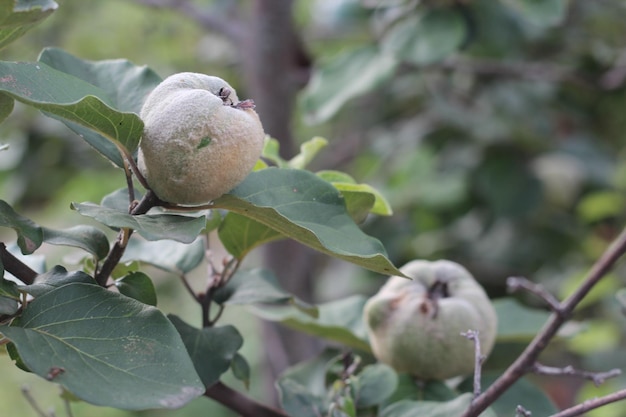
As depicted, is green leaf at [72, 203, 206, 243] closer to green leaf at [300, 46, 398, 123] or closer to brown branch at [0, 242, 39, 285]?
brown branch at [0, 242, 39, 285]

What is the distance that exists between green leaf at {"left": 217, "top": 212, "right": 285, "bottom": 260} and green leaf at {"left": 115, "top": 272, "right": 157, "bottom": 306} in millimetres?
104

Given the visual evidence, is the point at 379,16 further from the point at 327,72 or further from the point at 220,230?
the point at 220,230

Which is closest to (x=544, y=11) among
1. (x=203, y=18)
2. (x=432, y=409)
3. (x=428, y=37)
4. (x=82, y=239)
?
(x=428, y=37)

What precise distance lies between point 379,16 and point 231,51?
0.90 m

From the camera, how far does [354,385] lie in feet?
2.07

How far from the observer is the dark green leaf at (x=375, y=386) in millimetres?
630

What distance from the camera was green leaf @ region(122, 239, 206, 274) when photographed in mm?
643

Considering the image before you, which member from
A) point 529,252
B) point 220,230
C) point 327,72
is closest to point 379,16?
point 327,72

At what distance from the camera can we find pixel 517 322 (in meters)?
0.83

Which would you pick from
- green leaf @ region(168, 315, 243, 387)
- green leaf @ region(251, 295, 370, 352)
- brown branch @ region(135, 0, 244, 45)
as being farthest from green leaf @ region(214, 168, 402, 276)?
brown branch @ region(135, 0, 244, 45)

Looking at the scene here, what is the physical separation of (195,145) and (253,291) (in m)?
0.20

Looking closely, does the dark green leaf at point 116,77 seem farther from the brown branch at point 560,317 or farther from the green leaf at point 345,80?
the green leaf at point 345,80

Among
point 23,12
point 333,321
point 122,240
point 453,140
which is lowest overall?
point 453,140

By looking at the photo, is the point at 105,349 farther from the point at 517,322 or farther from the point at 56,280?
the point at 517,322
